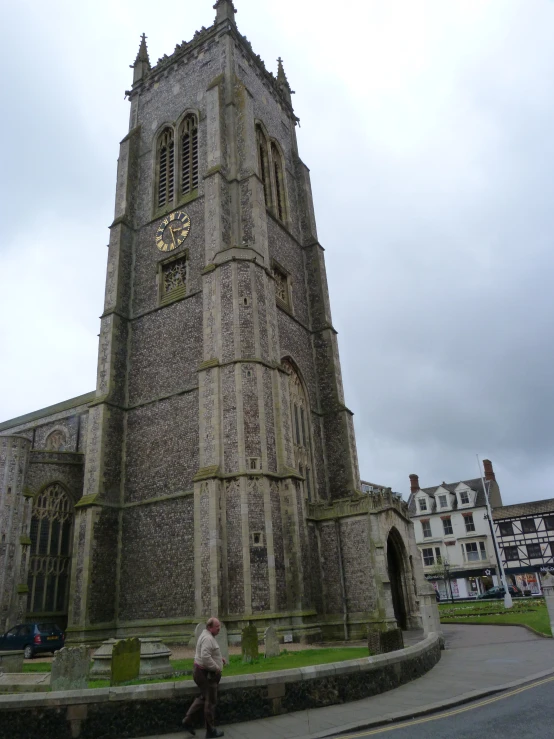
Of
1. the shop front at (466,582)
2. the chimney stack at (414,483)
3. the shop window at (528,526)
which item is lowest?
the shop front at (466,582)

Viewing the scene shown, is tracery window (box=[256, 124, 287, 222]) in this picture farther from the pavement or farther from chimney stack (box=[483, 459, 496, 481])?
chimney stack (box=[483, 459, 496, 481])

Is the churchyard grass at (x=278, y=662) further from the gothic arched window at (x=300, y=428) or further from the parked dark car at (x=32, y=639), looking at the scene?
the gothic arched window at (x=300, y=428)

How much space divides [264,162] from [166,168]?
17.3ft

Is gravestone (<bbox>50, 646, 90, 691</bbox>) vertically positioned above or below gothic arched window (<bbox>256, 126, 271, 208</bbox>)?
below

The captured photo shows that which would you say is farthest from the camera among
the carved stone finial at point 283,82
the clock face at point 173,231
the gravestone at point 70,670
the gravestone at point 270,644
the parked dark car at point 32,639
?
the carved stone finial at point 283,82

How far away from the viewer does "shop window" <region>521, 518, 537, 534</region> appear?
4731 cm

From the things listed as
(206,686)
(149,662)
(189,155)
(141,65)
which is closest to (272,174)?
(189,155)

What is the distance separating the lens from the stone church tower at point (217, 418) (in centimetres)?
1872

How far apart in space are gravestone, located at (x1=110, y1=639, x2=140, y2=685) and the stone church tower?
882 centimetres

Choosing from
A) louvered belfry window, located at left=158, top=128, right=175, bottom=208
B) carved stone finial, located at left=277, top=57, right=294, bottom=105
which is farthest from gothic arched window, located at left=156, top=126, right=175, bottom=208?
carved stone finial, located at left=277, top=57, right=294, bottom=105

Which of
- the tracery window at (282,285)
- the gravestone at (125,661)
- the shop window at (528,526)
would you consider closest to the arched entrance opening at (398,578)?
the tracery window at (282,285)

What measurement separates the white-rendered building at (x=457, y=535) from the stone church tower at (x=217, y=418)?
3008cm

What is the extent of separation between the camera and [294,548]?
741 inches

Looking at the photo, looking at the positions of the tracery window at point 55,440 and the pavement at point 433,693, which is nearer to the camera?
the pavement at point 433,693
